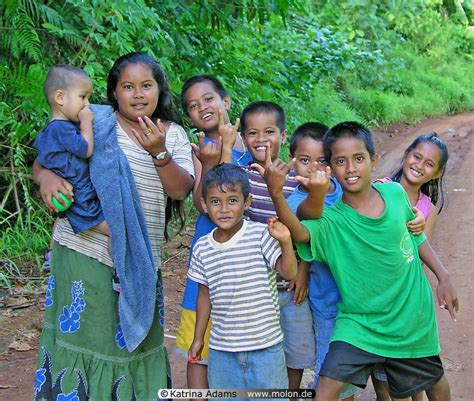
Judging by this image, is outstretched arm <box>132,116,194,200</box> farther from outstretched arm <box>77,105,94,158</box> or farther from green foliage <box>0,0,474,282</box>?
green foliage <box>0,0,474,282</box>

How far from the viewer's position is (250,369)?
2.92 meters

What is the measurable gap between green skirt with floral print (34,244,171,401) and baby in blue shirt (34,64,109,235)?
0.18 metres

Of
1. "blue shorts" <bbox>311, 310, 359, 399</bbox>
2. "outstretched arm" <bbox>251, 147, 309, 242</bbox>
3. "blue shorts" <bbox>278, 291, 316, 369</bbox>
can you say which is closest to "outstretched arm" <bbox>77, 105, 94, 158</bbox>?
"outstretched arm" <bbox>251, 147, 309, 242</bbox>

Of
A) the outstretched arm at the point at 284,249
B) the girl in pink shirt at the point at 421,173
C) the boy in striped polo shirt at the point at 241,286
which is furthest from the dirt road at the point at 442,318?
the outstretched arm at the point at 284,249

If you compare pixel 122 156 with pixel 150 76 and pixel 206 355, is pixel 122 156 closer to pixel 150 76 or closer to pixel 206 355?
pixel 150 76

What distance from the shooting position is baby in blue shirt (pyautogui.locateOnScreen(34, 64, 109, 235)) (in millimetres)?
2791

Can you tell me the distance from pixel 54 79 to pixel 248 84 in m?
4.69

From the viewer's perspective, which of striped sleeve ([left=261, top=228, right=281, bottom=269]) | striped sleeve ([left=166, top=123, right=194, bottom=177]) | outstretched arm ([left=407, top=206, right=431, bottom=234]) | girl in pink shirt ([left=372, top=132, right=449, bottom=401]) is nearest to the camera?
striped sleeve ([left=261, top=228, right=281, bottom=269])

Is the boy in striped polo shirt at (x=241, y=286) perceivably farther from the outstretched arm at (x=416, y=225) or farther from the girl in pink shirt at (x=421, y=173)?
the girl in pink shirt at (x=421, y=173)

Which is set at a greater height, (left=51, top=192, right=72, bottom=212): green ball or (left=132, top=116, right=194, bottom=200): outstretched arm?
A: (left=132, top=116, right=194, bottom=200): outstretched arm

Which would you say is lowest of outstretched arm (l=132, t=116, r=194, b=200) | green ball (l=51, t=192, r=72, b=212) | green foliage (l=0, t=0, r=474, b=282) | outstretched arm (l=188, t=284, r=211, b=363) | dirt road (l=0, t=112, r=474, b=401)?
dirt road (l=0, t=112, r=474, b=401)

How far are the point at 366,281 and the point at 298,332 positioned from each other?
433mm

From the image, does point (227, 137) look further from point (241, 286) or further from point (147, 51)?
point (147, 51)

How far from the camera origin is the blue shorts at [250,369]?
2.91 m
